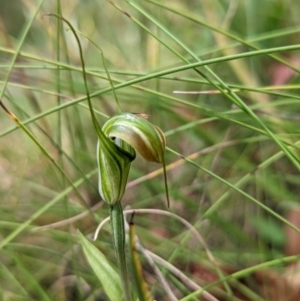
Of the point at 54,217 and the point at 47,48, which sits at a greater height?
→ the point at 47,48

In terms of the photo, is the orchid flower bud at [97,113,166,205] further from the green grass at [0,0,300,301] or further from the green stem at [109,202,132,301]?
the green grass at [0,0,300,301]

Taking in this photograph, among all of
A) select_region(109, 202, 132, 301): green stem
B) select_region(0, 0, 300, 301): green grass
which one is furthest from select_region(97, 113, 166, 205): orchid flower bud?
select_region(0, 0, 300, 301): green grass

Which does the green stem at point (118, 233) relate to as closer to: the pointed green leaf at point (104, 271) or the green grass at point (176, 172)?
the pointed green leaf at point (104, 271)

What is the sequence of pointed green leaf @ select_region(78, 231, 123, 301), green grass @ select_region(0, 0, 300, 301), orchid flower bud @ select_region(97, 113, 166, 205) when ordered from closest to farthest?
orchid flower bud @ select_region(97, 113, 166, 205)
pointed green leaf @ select_region(78, 231, 123, 301)
green grass @ select_region(0, 0, 300, 301)

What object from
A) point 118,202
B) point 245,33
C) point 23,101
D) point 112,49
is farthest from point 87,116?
point 118,202

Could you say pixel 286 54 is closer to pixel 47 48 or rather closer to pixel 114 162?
pixel 47 48

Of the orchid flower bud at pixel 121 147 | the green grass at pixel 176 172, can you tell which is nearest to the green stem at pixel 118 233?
the orchid flower bud at pixel 121 147
